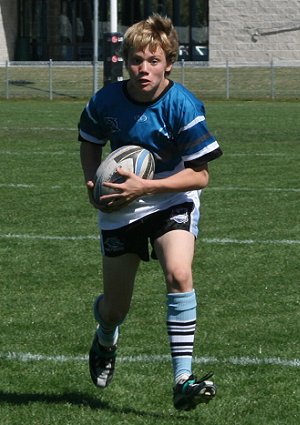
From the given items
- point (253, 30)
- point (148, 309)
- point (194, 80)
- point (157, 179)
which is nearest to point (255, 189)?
point (148, 309)

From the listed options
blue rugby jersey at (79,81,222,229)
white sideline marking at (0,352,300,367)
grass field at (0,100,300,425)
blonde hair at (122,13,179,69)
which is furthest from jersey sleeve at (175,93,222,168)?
white sideline marking at (0,352,300,367)

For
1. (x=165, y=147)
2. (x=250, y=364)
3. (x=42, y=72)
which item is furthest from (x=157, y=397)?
(x=42, y=72)

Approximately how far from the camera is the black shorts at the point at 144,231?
5.77 meters

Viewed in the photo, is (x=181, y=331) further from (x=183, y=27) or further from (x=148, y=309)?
(x=183, y=27)

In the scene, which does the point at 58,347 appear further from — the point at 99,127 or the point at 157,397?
the point at 99,127

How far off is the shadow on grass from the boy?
0.39m

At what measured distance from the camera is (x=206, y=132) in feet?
18.8

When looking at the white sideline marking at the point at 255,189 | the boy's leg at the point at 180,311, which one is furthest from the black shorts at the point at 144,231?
the white sideline marking at the point at 255,189

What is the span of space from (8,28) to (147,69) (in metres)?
45.7

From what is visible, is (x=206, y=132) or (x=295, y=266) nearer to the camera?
(x=206, y=132)

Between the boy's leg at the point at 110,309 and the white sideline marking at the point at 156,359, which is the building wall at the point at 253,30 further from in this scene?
the boy's leg at the point at 110,309

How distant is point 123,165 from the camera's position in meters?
5.65

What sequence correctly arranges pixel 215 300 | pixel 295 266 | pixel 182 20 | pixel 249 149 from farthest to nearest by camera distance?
pixel 182 20, pixel 249 149, pixel 295 266, pixel 215 300

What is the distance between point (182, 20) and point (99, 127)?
147ft
